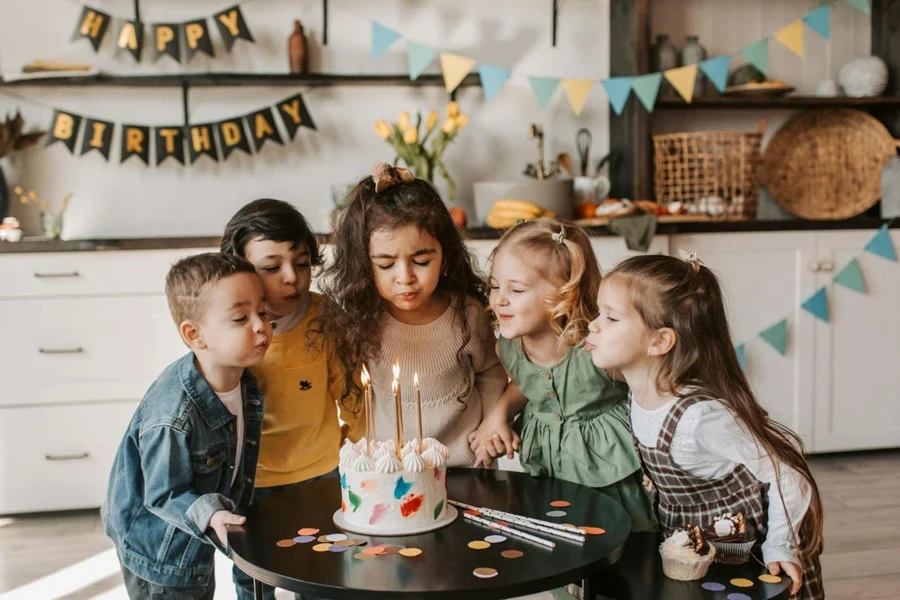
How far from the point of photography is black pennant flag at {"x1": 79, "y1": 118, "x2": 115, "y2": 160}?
3.31 m

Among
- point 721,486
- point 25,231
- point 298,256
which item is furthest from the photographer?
point 25,231

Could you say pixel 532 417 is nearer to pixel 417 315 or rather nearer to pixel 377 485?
pixel 417 315

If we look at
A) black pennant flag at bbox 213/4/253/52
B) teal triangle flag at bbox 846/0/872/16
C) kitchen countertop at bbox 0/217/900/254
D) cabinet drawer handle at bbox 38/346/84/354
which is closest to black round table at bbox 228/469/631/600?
kitchen countertop at bbox 0/217/900/254

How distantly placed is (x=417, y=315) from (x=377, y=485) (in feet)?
2.18

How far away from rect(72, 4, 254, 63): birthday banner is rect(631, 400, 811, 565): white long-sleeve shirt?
2444 millimetres

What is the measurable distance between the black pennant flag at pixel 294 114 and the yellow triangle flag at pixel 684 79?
1.33 metres

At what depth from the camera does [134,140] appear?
11.0ft

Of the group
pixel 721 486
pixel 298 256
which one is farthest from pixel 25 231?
pixel 721 486

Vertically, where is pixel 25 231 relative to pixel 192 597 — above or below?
above

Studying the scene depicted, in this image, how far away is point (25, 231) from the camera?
133 inches

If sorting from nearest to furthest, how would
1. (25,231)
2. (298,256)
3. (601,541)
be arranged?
(601,541) → (298,256) → (25,231)

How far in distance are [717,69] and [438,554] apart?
2727 millimetres

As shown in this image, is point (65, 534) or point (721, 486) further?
point (65, 534)

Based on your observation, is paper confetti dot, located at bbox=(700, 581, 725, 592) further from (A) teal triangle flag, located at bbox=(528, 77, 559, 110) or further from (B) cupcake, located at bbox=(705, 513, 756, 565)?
(A) teal triangle flag, located at bbox=(528, 77, 559, 110)
